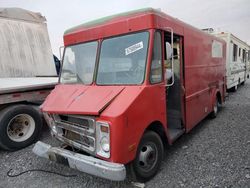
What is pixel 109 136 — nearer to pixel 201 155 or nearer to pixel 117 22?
pixel 117 22

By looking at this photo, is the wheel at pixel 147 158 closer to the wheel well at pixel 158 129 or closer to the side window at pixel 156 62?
the wheel well at pixel 158 129

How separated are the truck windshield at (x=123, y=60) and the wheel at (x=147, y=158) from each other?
→ 3.00ft

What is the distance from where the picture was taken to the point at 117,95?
2.90 metres

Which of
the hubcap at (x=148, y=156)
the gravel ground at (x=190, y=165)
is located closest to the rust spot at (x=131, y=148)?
the hubcap at (x=148, y=156)

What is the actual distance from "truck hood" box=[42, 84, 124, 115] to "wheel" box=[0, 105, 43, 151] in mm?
1655

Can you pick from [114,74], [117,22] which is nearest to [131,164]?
[114,74]

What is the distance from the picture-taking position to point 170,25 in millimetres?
3660

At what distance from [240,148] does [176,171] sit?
155cm

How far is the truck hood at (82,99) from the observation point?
2.79 m

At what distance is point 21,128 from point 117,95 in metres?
3.27

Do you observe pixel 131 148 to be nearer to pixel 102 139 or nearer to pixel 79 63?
pixel 102 139

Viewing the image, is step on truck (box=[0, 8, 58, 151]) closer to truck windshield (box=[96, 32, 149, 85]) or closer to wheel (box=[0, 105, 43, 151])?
wheel (box=[0, 105, 43, 151])

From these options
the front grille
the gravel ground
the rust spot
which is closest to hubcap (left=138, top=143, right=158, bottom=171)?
the gravel ground

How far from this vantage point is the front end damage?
2.61 meters
